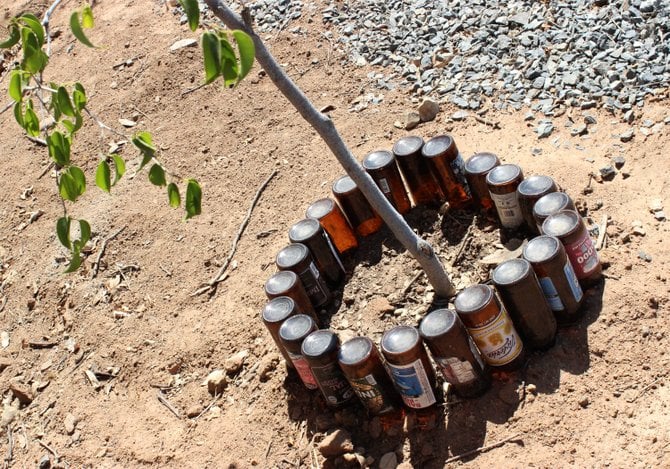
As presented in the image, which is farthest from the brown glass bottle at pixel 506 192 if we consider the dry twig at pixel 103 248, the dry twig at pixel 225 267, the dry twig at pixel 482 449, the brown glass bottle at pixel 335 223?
the dry twig at pixel 103 248

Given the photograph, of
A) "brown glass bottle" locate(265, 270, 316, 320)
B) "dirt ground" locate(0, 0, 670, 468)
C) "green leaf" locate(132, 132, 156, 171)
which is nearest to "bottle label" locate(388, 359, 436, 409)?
"dirt ground" locate(0, 0, 670, 468)

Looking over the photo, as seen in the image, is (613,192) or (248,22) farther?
(613,192)

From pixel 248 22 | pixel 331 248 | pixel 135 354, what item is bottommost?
pixel 135 354

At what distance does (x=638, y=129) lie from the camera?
4.60m

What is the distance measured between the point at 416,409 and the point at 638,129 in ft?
7.30

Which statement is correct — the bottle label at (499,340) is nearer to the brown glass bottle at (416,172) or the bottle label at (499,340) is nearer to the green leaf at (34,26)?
the brown glass bottle at (416,172)

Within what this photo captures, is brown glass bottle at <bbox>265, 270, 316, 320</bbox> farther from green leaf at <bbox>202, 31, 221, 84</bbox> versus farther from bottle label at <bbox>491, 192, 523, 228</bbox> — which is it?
green leaf at <bbox>202, 31, 221, 84</bbox>

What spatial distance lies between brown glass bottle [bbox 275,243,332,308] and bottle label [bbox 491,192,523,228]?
3.30 ft

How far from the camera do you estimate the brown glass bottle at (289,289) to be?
3955 mm

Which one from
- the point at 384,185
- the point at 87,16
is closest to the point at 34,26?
the point at 87,16

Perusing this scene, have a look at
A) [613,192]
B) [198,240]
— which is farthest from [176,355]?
[613,192]

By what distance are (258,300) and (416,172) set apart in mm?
1162

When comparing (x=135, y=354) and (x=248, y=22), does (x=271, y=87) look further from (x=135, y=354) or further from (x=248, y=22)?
(x=248, y=22)

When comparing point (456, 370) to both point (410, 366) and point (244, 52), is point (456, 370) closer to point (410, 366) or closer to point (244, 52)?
point (410, 366)
